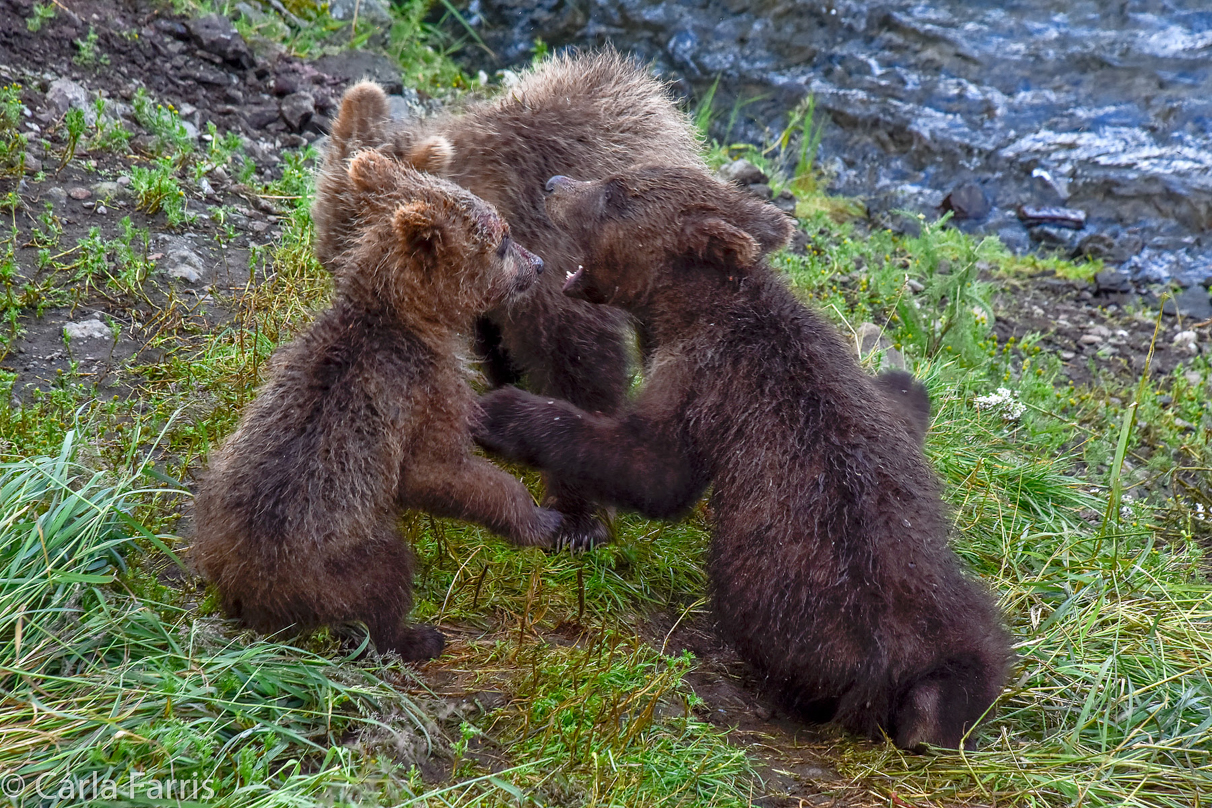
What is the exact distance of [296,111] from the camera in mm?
7582

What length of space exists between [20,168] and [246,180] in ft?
4.17

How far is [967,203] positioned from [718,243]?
260 inches

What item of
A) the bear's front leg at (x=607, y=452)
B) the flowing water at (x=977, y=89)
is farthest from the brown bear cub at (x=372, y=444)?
the flowing water at (x=977, y=89)

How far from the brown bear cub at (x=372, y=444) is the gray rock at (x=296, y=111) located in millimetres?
3582

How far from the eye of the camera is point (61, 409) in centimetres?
469

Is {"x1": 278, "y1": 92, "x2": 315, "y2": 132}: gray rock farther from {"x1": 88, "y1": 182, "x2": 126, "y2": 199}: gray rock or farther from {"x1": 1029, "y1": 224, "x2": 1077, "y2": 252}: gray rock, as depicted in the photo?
{"x1": 1029, "y1": 224, "x2": 1077, "y2": 252}: gray rock

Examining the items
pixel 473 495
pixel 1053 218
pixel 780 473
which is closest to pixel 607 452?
pixel 473 495

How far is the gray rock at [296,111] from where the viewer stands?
7559 millimetres

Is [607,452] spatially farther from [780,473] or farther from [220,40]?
[220,40]

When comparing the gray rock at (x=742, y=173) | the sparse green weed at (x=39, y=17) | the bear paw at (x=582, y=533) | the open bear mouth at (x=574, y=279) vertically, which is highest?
the open bear mouth at (x=574, y=279)

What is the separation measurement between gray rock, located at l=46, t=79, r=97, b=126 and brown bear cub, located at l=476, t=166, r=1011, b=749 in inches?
153

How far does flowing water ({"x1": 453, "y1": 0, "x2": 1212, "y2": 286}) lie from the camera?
1019 centimetres

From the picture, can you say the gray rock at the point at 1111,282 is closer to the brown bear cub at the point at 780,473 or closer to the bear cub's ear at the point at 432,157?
the brown bear cub at the point at 780,473

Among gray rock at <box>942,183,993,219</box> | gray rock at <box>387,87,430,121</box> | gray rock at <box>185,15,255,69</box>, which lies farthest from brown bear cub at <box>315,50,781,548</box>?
gray rock at <box>942,183,993,219</box>
